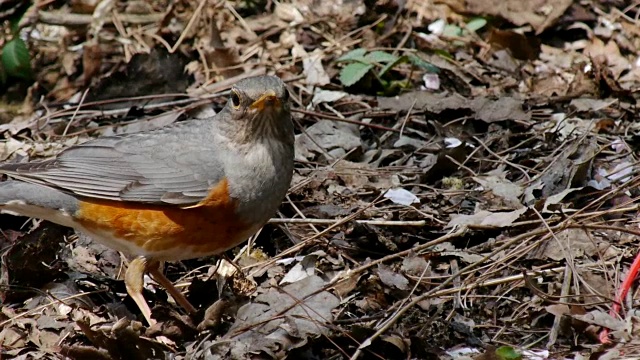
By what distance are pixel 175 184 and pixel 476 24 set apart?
15.3ft

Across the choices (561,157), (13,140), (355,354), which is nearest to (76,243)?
(13,140)

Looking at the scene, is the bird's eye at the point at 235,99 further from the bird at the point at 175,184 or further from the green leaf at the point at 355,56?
the green leaf at the point at 355,56

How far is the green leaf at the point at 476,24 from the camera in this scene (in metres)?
9.30

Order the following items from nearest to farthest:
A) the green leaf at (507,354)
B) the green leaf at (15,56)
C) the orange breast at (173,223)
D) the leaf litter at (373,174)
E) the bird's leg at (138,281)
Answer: the green leaf at (507,354), the leaf litter at (373,174), the orange breast at (173,223), the bird's leg at (138,281), the green leaf at (15,56)

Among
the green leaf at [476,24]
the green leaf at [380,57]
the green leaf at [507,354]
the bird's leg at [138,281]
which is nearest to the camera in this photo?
the green leaf at [507,354]

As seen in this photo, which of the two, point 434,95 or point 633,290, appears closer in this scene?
point 633,290

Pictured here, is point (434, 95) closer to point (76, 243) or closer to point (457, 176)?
point (457, 176)

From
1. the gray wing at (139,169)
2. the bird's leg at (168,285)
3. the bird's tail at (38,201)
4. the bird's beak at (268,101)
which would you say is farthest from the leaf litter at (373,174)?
the bird's beak at (268,101)

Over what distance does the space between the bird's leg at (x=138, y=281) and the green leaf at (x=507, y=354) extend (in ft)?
7.54

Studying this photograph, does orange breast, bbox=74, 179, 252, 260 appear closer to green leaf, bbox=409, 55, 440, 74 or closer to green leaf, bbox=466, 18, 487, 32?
green leaf, bbox=409, 55, 440, 74

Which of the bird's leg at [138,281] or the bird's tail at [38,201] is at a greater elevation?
the bird's tail at [38,201]

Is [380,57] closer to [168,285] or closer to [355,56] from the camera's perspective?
[355,56]

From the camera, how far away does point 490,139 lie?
745 cm

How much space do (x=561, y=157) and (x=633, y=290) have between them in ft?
5.46
